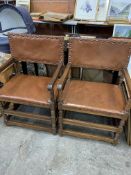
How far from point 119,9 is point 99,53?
99cm

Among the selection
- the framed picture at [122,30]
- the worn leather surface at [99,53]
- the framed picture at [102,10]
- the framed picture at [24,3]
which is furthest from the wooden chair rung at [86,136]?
the framed picture at [24,3]

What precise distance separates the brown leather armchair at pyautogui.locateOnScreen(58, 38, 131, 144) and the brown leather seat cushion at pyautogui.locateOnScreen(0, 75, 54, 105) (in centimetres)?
18

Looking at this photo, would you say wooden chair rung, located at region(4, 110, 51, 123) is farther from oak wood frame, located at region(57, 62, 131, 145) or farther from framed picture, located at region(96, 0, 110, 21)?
framed picture, located at region(96, 0, 110, 21)

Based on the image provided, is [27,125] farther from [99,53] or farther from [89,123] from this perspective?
[99,53]

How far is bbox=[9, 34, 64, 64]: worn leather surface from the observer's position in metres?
1.54

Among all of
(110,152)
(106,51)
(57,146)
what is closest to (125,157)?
(110,152)

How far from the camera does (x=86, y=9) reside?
7.16ft

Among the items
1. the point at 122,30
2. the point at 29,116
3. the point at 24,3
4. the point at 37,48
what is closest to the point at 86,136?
the point at 29,116

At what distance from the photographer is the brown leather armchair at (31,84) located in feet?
4.70

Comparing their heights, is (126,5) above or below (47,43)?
above

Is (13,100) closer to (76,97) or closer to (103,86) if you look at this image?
(76,97)

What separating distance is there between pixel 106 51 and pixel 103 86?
0.32 m

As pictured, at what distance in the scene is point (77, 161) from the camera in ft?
4.56

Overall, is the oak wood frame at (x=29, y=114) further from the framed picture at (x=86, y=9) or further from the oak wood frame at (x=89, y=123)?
the framed picture at (x=86, y=9)
